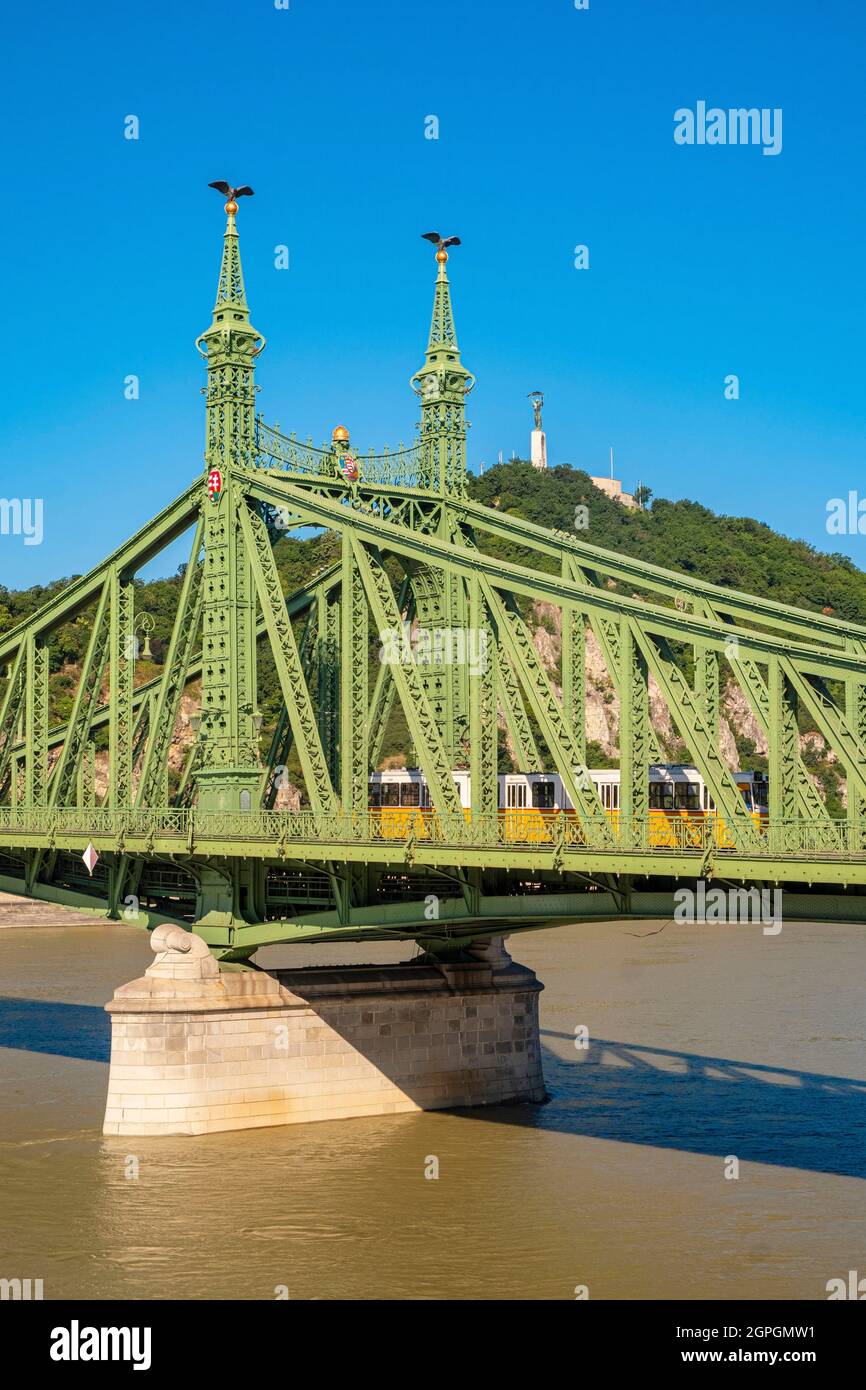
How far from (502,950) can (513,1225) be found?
11567mm

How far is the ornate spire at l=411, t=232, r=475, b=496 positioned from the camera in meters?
41.8

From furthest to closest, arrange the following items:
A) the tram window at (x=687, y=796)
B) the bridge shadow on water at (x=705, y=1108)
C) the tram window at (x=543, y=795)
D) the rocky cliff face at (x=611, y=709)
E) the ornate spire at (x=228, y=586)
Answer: the rocky cliff face at (x=611, y=709) → the ornate spire at (x=228, y=586) → the tram window at (x=543, y=795) → the tram window at (x=687, y=796) → the bridge shadow on water at (x=705, y=1108)

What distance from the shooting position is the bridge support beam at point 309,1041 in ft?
114

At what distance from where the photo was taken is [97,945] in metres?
79.0

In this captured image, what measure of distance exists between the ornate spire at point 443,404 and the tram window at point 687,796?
9.81 m

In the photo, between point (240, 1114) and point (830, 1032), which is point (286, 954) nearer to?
point (830, 1032)

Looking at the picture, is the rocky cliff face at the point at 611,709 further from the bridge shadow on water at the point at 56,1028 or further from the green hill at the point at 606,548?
the bridge shadow on water at the point at 56,1028

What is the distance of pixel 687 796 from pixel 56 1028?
2088cm

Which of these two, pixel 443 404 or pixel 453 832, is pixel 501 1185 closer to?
pixel 453 832

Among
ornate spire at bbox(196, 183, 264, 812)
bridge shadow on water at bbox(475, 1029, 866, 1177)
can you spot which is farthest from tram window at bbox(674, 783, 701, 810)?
ornate spire at bbox(196, 183, 264, 812)

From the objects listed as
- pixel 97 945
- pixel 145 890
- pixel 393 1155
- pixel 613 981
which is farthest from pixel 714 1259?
pixel 97 945

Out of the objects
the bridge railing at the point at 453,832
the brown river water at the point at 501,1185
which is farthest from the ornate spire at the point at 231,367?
the brown river water at the point at 501,1185

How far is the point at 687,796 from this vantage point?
37.0 metres
